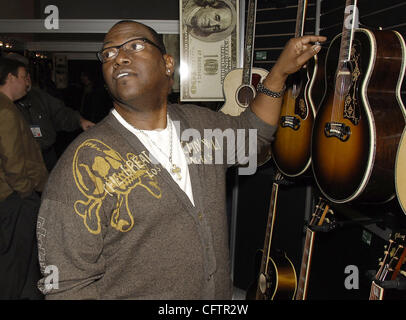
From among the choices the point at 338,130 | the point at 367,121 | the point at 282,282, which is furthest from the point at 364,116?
the point at 282,282

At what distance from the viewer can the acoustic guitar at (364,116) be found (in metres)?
1.27

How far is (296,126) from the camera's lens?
1872 millimetres

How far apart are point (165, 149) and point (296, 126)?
0.87m

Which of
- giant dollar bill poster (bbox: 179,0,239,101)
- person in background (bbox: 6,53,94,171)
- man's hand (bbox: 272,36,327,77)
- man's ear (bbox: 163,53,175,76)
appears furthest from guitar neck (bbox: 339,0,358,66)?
person in background (bbox: 6,53,94,171)

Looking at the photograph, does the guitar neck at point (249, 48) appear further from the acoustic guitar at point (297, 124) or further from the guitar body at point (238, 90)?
the acoustic guitar at point (297, 124)

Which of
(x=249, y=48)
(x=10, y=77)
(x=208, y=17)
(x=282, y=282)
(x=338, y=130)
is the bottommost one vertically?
(x=282, y=282)

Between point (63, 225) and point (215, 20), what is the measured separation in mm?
1997

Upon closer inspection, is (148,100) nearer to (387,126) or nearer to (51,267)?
(51,267)

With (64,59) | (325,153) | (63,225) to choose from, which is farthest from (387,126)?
(64,59)

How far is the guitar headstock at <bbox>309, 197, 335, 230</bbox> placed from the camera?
180cm

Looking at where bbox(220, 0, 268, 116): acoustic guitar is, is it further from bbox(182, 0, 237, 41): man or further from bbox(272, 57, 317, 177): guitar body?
bbox(272, 57, 317, 177): guitar body

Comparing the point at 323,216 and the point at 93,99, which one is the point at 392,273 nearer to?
the point at 323,216

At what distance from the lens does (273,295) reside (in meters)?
2.26

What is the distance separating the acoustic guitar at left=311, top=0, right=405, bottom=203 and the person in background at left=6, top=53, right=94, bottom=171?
90.8 inches
